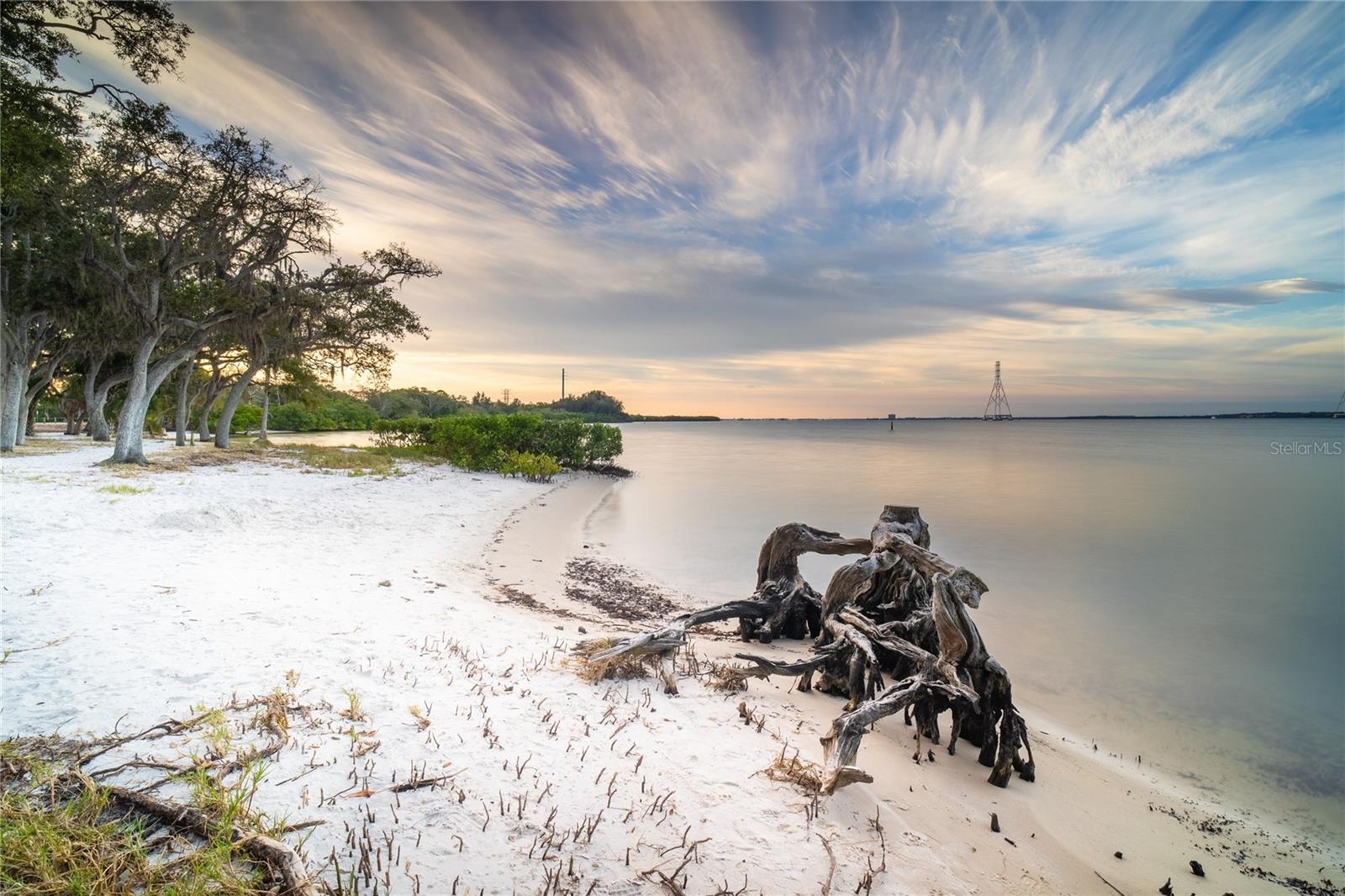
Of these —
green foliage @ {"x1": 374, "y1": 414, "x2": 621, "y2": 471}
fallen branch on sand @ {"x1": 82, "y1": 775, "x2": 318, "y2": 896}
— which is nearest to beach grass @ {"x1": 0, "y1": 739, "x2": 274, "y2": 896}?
fallen branch on sand @ {"x1": 82, "y1": 775, "x2": 318, "y2": 896}

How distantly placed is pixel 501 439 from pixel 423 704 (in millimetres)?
23915

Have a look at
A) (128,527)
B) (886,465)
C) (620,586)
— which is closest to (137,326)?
(128,527)

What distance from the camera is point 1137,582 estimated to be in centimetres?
1161

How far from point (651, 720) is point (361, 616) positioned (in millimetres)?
3667

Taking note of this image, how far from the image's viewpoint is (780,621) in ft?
22.8

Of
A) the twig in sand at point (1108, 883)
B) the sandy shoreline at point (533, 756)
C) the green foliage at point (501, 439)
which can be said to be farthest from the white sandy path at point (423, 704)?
the green foliage at point (501, 439)

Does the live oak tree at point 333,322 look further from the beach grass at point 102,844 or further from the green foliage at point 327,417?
the green foliage at point 327,417

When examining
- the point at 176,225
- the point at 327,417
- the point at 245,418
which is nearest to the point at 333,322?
the point at 176,225

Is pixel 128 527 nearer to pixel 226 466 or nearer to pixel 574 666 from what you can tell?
pixel 574 666

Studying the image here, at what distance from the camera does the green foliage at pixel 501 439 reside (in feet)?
87.5

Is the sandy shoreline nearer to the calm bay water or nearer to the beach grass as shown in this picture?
the beach grass

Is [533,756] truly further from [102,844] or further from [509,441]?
[509,441]

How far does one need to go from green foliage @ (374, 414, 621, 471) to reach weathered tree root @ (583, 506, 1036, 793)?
19.7 meters

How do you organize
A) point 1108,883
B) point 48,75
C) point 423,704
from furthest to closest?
point 48,75 < point 423,704 < point 1108,883
